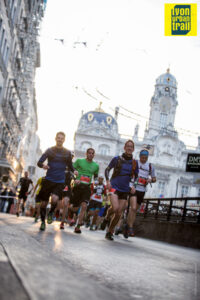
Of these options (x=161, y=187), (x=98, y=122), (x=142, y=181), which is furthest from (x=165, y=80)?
(x=142, y=181)

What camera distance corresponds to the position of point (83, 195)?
34.0ft

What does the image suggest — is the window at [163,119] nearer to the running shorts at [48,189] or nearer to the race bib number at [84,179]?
the race bib number at [84,179]

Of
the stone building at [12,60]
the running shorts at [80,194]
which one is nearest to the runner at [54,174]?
the running shorts at [80,194]

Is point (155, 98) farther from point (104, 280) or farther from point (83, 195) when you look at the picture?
point (104, 280)

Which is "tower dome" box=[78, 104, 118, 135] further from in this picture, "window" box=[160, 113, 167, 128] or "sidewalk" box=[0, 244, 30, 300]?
"sidewalk" box=[0, 244, 30, 300]

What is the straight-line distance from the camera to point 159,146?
276 feet

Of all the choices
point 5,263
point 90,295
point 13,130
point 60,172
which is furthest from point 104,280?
point 13,130

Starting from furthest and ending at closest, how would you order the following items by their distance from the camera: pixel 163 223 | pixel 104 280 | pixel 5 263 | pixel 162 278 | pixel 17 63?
pixel 17 63
pixel 163 223
pixel 162 278
pixel 104 280
pixel 5 263

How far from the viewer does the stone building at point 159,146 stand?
81375 mm

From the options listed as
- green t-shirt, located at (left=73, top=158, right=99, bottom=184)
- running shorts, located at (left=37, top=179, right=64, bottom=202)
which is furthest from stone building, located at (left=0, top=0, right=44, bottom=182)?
running shorts, located at (left=37, top=179, right=64, bottom=202)

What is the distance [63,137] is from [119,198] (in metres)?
1.61

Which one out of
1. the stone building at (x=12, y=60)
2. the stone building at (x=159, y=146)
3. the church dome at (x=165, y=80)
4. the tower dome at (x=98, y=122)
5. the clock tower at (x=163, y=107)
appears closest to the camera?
the stone building at (x=12, y=60)

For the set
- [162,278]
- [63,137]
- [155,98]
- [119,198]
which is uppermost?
[155,98]

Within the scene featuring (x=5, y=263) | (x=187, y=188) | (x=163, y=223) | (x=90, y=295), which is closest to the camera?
(x=90, y=295)
